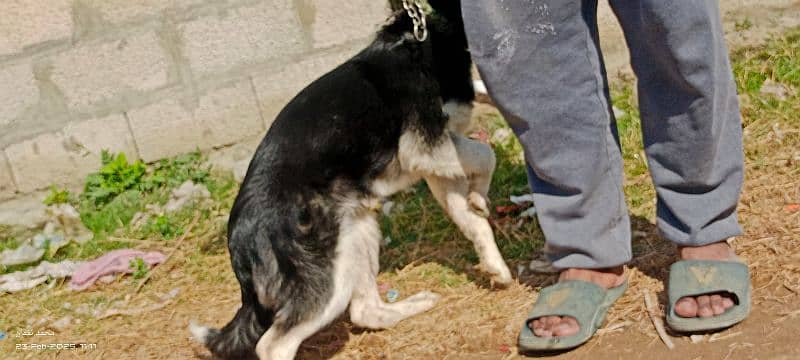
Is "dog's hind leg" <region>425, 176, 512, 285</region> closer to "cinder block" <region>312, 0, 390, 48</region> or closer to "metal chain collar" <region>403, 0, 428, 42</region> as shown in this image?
"metal chain collar" <region>403, 0, 428, 42</region>

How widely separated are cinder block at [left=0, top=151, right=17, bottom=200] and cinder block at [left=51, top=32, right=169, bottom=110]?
50 centimetres

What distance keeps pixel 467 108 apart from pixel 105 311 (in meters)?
2.09

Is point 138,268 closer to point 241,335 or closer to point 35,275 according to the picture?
point 35,275

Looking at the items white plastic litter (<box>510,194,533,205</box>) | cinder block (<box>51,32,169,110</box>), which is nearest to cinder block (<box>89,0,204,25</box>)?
cinder block (<box>51,32,169,110</box>)

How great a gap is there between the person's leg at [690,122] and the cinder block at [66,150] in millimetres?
3312

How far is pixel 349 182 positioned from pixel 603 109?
1094 mm

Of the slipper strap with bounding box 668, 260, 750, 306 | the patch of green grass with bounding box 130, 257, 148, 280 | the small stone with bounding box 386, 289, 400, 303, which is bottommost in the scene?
the small stone with bounding box 386, 289, 400, 303

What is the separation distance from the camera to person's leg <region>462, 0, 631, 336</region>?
2967mm

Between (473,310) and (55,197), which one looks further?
(55,197)

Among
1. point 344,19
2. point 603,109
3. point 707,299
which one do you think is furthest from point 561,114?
A: point 344,19

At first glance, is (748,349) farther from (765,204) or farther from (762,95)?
(762,95)

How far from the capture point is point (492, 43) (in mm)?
2994

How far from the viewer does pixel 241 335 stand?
3.64 meters

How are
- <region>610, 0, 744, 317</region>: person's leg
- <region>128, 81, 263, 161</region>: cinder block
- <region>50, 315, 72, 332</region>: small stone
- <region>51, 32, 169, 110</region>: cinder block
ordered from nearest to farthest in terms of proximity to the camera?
<region>610, 0, 744, 317</region>: person's leg, <region>50, 315, 72, 332</region>: small stone, <region>51, 32, 169, 110</region>: cinder block, <region>128, 81, 263, 161</region>: cinder block
